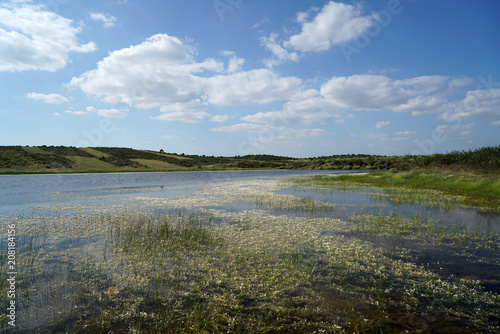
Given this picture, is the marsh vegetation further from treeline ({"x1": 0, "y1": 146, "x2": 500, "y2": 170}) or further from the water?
treeline ({"x1": 0, "y1": 146, "x2": 500, "y2": 170})

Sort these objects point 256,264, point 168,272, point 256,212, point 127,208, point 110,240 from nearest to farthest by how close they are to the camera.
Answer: point 168,272
point 256,264
point 110,240
point 256,212
point 127,208

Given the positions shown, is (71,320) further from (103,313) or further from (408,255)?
(408,255)

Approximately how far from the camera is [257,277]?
7.93 metres

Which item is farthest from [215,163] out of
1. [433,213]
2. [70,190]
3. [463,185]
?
[433,213]

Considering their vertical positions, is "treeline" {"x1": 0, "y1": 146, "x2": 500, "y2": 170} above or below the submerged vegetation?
above

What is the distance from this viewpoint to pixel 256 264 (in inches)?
354

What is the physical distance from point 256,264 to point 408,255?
20.9 ft

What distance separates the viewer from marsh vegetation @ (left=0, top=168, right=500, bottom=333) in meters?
5.69

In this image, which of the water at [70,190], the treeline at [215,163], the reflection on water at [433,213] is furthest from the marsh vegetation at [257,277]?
the treeline at [215,163]

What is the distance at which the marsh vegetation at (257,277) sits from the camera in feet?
18.7

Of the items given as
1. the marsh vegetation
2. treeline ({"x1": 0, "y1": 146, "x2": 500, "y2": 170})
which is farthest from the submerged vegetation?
treeline ({"x1": 0, "y1": 146, "x2": 500, "y2": 170})

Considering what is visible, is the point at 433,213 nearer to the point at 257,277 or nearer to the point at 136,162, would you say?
the point at 257,277

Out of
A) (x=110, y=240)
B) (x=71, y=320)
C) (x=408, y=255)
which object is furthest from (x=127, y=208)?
(x=408, y=255)

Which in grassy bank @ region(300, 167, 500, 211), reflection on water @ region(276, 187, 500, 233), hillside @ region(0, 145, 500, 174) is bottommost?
reflection on water @ region(276, 187, 500, 233)
